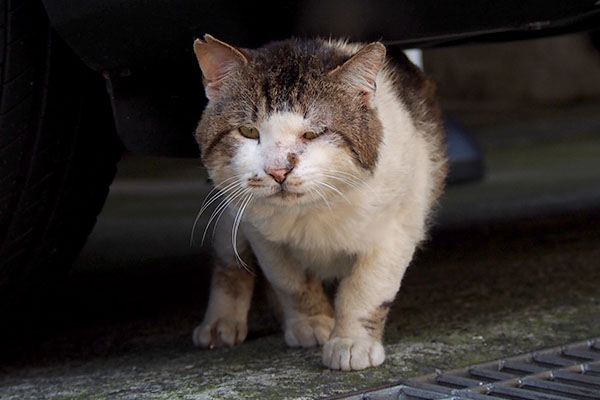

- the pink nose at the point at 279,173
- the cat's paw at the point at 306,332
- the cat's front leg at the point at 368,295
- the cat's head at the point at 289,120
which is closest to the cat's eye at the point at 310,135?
the cat's head at the point at 289,120

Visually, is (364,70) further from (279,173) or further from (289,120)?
(279,173)

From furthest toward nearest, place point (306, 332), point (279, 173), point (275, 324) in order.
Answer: point (275, 324)
point (306, 332)
point (279, 173)

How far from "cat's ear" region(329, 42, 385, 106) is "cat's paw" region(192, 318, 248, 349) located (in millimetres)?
793

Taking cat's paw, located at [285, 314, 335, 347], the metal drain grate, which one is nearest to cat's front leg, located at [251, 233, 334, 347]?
cat's paw, located at [285, 314, 335, 347]

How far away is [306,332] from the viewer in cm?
237

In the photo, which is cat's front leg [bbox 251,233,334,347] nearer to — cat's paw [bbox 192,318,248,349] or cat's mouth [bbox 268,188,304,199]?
cat's paw [bbox 192,318,248,349]

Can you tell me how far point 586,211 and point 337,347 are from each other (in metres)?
2.55

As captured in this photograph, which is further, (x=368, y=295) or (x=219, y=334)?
(x=219, y=334)

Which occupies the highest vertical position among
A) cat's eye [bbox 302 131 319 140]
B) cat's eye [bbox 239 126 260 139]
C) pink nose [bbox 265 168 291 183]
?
cat's eye [bbox 239 126 260 139]

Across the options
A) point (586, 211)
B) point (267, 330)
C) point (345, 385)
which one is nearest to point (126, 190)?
point (586, 211)

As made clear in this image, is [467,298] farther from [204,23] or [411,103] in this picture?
[204,23]

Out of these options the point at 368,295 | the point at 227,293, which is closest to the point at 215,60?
the point at 368,295

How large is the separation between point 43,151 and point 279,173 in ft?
2.17

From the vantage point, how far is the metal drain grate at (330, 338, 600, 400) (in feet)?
6.23
